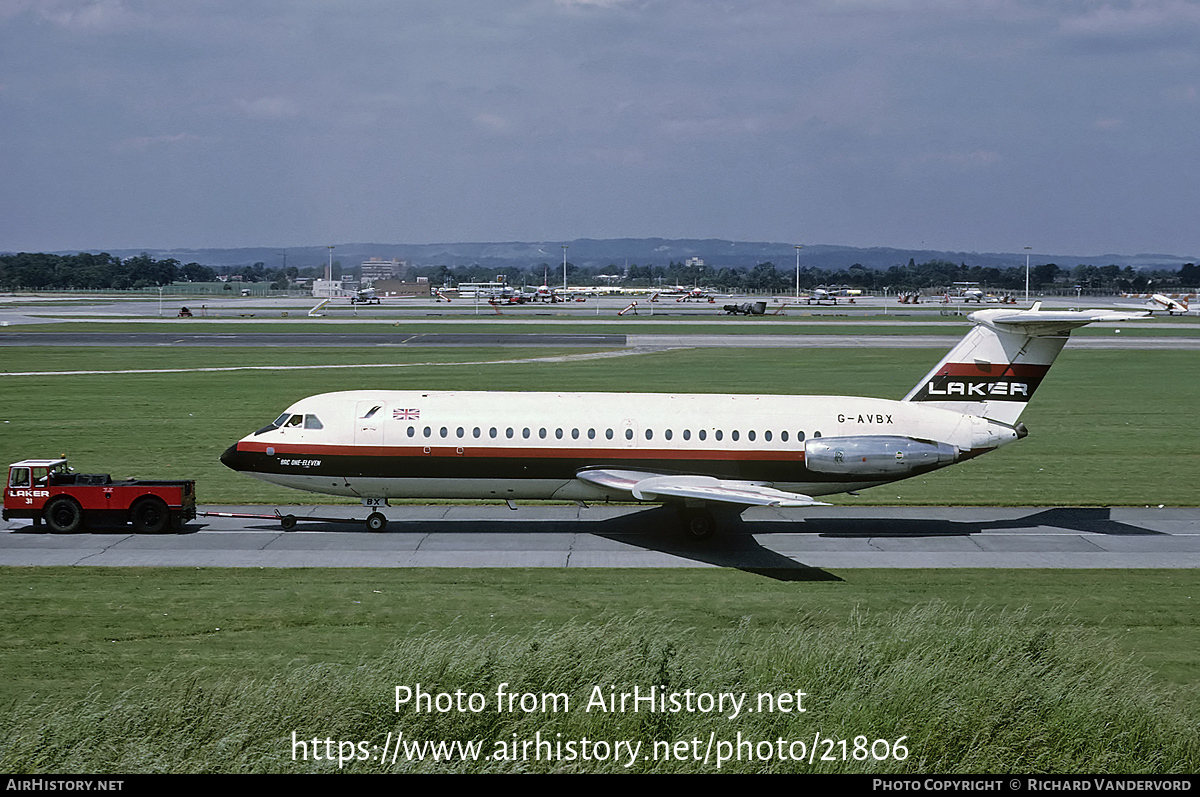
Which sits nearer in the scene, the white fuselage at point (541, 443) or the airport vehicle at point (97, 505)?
the airport vehicle at point (97, 505)

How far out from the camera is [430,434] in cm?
2869

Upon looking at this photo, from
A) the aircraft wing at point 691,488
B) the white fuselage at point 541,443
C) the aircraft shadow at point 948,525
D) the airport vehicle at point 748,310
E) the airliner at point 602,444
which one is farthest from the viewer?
the airport vehicle at point 748,310

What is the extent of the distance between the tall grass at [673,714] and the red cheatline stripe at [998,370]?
43.2ft

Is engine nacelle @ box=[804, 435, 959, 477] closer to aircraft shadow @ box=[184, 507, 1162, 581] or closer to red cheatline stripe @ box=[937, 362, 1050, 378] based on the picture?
aircraft shadow @ box=[184, 507, 1162, 581]

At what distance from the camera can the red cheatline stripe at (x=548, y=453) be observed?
28.6m

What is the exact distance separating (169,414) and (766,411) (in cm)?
3057

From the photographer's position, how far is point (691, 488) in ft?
87.2

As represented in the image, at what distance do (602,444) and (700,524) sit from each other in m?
3.23

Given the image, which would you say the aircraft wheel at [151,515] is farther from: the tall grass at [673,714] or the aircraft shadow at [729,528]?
the tall grass at [673,714]

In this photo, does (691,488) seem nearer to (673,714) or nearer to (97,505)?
(673,714)

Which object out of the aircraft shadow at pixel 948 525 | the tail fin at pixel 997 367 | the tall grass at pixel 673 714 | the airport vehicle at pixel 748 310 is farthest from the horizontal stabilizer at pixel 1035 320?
the airport vehicle at pixel 748 310

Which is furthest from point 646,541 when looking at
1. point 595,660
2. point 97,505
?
point 97,505

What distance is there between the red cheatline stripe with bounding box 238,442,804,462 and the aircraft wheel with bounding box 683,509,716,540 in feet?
4.80

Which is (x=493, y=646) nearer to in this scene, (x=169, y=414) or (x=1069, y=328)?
(x=1069, y=328)
